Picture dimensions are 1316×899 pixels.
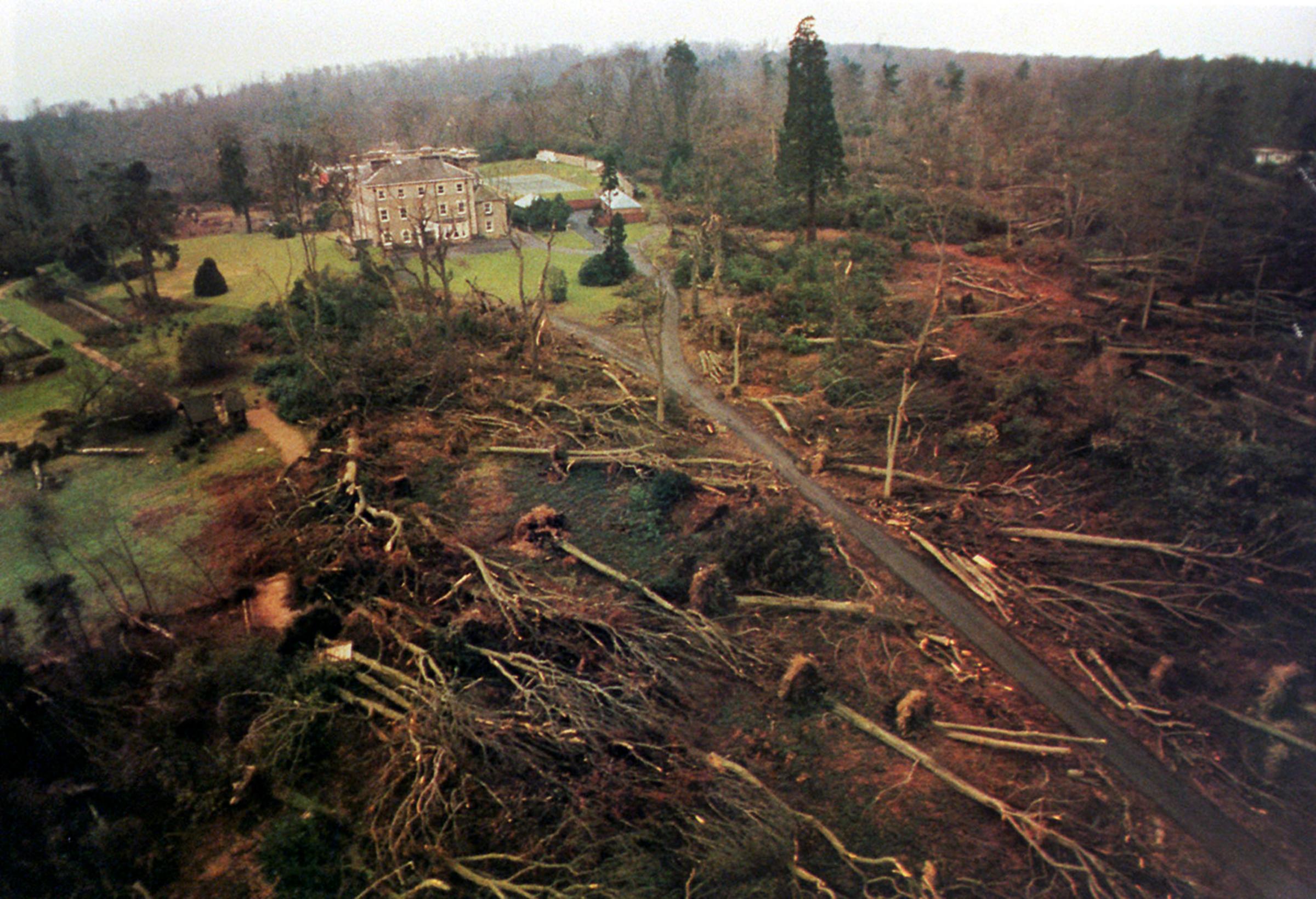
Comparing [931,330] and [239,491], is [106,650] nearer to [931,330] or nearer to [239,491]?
[239,491]

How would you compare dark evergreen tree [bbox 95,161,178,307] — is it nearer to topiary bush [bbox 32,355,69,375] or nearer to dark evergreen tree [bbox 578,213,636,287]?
topiary bush [bbox 32,355,69,375]

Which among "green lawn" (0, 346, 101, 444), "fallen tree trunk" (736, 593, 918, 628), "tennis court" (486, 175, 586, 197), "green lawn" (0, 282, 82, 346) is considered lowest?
"fallen tree trunk" (736, 593, 918, 628)

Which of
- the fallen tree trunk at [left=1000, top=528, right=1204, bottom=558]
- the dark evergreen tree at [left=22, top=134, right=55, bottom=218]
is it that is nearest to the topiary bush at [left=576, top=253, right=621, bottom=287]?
the fallen tree trunk at [left=1000, top=528, right=1204, bottom=558]

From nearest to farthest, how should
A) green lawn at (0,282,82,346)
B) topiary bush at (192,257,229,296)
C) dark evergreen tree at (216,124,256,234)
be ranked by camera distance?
green lawn at (0,282,82,346), topiary bush at (192,257,229,296), dark evergreen tree at (216,124,256,234)

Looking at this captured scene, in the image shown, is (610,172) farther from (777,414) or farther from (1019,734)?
(1019,734)

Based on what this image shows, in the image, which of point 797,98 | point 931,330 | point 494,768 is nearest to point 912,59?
point 797,98

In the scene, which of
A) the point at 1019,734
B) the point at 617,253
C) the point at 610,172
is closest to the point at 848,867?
the point at 1019,734

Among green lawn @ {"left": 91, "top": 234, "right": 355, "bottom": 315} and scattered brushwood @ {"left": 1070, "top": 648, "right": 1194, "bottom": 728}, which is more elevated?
green lawn @ {"left": 91, "top": 234, "right": 355, "bottom": 315}
